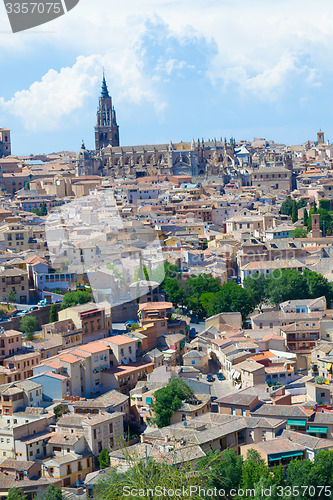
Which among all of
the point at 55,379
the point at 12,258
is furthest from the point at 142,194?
the point at 55,379

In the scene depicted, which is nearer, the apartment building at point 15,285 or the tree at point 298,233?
the apartment building at point 15,285

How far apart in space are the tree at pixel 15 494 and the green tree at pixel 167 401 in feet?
10.1

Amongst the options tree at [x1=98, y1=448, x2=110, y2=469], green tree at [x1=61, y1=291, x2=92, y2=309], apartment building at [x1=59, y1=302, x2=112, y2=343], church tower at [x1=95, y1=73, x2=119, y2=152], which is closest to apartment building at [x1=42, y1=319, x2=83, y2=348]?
apartment building at [x1=59, y1=302, x2=112, y2=343]

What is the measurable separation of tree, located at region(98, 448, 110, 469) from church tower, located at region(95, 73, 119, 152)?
48.4 meters

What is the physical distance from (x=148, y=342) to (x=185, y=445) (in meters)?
5.78

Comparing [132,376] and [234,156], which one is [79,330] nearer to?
[132,376]

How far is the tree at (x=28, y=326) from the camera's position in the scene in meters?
20.1

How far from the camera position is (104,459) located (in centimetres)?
1487

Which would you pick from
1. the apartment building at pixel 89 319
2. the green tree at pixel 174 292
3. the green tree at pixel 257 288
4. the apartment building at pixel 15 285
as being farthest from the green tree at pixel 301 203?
the apartment building at pixel 89 319

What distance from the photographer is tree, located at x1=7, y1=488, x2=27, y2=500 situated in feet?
44.5

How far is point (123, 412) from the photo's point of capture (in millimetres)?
16438

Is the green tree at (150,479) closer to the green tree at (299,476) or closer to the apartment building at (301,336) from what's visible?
the green tree at (299,476)

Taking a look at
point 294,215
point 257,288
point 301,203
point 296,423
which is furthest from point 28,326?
point 301,203

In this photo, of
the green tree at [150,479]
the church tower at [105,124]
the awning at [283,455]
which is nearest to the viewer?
the green tree at [150,479]
